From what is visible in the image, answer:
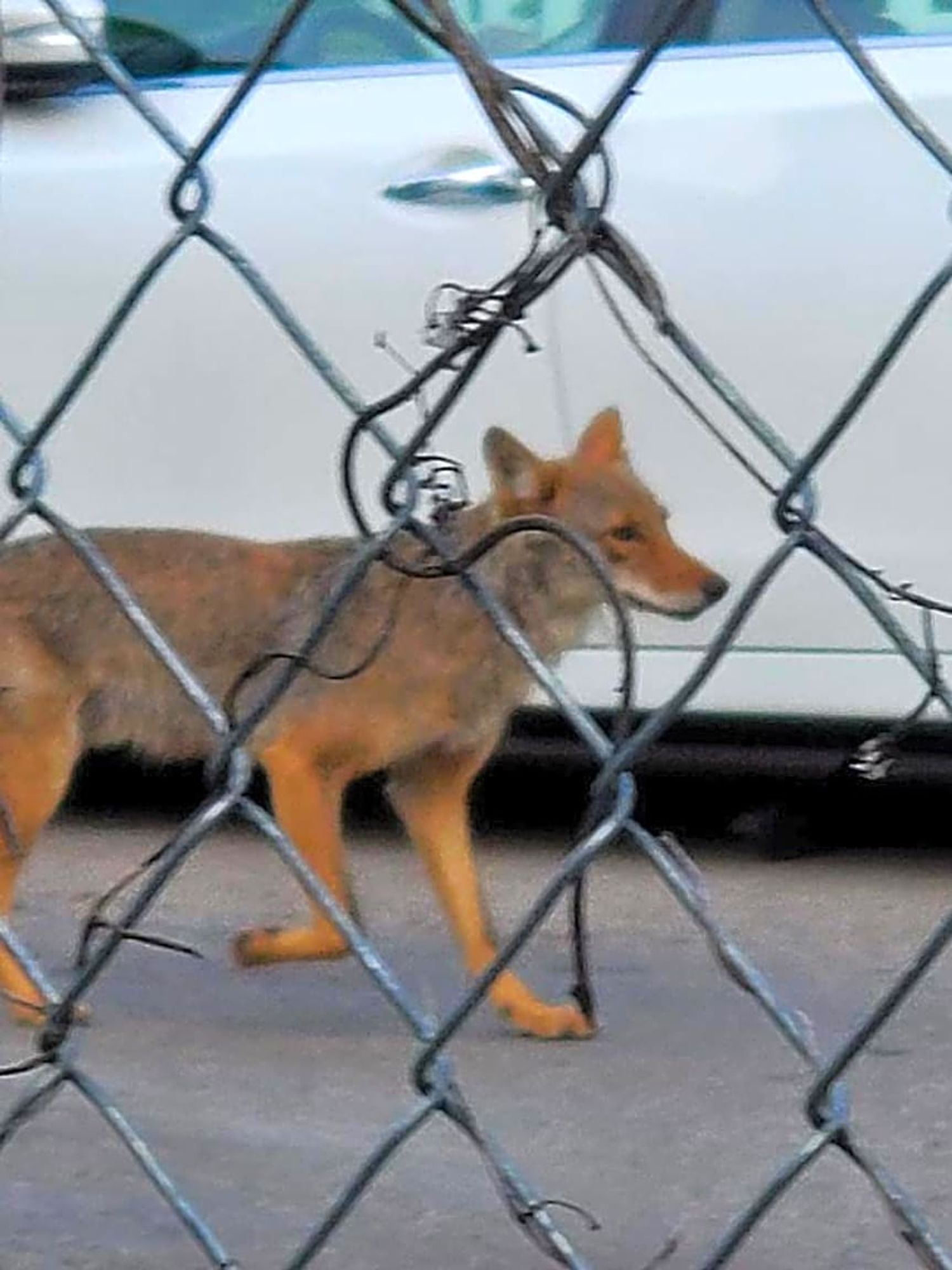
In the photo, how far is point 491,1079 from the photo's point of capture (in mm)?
3623

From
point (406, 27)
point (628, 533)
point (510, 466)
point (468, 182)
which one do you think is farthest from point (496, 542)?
point (406, 27)

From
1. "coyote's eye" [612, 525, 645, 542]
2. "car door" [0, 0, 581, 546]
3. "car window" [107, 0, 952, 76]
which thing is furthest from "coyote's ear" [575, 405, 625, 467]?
"car window" [107, 0, 952, 76]

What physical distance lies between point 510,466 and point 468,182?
2.09 ft

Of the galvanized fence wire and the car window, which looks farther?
the car window

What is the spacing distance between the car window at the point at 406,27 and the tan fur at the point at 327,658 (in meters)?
0.69

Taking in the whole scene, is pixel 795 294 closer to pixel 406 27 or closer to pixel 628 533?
pixel 628 533

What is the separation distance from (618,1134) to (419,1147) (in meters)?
0.27

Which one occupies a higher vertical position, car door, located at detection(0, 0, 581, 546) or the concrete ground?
car door, located at detection(0, 0, 581, 546)

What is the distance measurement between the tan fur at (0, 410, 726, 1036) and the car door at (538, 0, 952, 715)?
0.20 metres

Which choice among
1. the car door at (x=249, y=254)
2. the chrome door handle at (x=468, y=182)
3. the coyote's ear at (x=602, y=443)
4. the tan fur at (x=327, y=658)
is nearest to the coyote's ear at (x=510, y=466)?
the tan fur at (x=327, y=658)

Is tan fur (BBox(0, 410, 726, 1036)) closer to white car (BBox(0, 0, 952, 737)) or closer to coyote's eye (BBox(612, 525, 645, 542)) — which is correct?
coyote's eye (BBox(612, 525, 645, 542))

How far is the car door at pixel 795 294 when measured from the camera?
422 cm

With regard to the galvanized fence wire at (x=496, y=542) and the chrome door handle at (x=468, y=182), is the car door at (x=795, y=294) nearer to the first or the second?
the chrome door handle at (x=468, y=182)

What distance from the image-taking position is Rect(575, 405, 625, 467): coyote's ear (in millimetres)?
4156
